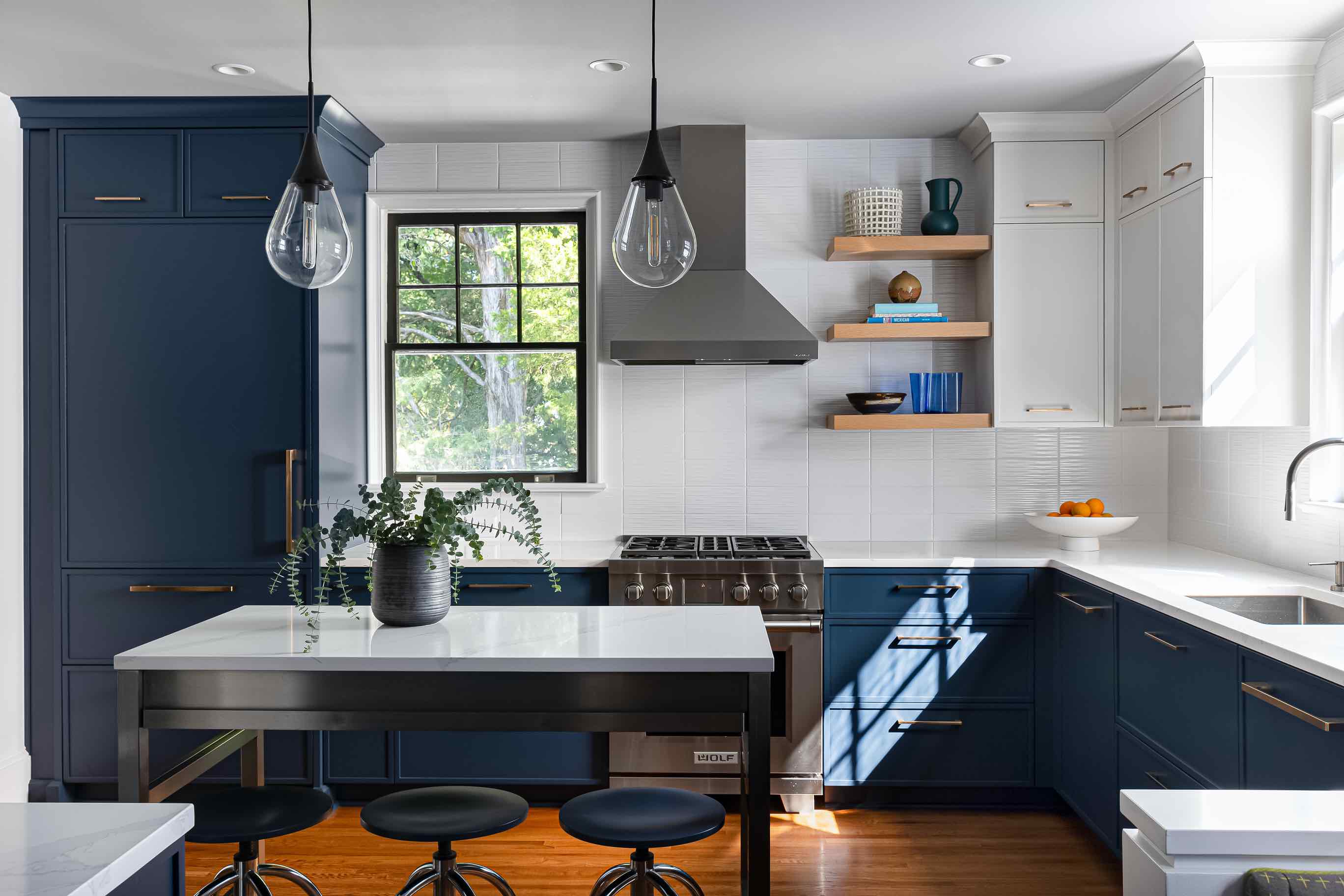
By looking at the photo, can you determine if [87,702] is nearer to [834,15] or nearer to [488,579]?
[488,579]

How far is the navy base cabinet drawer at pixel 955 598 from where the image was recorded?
339cm

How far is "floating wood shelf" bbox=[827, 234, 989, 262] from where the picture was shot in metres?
3.68

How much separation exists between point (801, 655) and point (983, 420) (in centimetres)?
115

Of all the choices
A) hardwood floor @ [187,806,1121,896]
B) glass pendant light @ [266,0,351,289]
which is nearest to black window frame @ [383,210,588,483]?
hardwood floor @ [187,806,1121,896]

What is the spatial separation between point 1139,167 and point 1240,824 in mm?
3066

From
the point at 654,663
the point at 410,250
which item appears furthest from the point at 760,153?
the point at 654,663

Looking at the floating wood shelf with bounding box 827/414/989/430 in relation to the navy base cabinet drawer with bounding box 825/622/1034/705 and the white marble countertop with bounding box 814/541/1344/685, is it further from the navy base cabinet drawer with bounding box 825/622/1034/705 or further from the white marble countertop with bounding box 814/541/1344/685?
the navy base cabinet drawer with bounding box 825/622/1034/705

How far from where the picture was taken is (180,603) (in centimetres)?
346

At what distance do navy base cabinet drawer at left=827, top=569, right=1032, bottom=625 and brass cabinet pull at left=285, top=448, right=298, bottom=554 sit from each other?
2050 millimetres

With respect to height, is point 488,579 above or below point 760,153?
below

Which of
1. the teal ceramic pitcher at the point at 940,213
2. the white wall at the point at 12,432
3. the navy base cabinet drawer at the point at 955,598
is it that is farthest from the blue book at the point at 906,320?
the white wall at the point at 12,432

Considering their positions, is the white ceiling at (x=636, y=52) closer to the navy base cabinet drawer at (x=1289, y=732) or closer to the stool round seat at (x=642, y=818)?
the navy base cabinet drawer at (x=1289, y=732)

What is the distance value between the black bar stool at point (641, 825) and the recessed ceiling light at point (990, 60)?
7.85ft

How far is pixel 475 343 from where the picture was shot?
408cm
